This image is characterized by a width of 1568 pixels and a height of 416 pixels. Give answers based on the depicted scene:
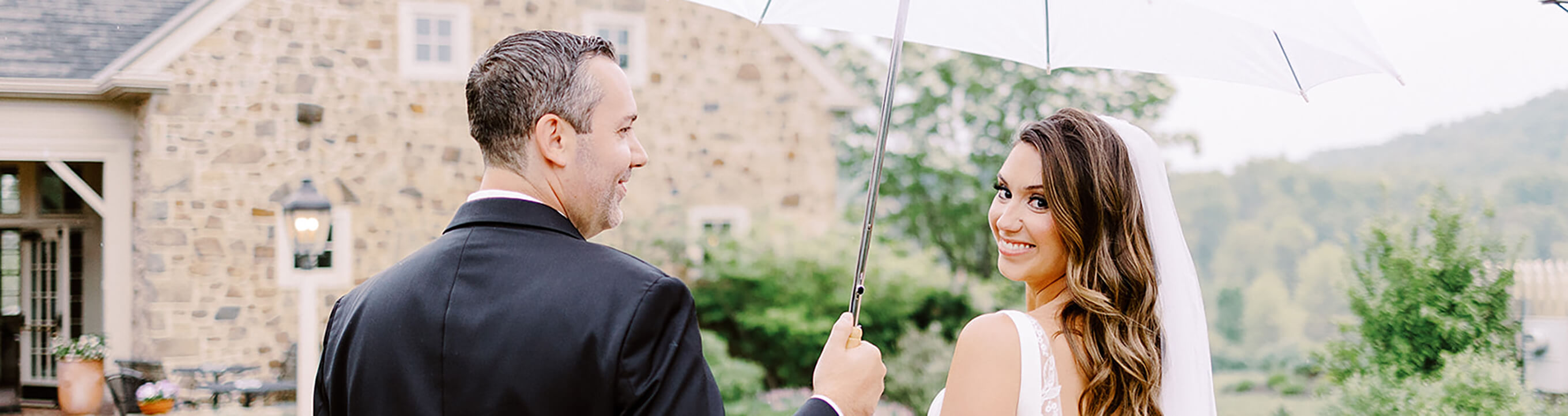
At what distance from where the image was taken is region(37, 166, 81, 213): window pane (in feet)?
13.0

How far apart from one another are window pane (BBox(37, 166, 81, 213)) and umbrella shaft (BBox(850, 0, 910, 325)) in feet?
12.5

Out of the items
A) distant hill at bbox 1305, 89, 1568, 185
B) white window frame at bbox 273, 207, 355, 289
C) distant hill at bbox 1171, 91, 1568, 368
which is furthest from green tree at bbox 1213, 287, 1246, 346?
white window frame at bbox 273, 207, 355, 289

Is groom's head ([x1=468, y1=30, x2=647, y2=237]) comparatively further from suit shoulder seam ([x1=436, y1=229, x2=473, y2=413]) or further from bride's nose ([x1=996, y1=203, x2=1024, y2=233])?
bride's nose ([x1=996, y1=203, x2=1024, y2=233])

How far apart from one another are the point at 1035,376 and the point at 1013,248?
0.71 ft

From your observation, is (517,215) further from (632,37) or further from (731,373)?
(632,37)

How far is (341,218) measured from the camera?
6113 mm

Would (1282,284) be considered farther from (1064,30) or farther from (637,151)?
(637,151)

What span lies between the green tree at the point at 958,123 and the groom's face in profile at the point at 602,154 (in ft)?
26.0

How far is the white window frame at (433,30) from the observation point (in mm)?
6293

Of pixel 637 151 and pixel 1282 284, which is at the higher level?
pixel 637 151

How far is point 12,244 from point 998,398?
4.01 m

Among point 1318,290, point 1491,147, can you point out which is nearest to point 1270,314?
point 1318,290

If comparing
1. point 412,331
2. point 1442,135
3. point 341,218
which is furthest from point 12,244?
point 1442,135

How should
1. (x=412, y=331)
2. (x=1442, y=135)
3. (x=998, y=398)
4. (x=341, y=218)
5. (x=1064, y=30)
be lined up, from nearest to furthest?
(x=412, y=331) < (x=998, y=398) < (x=1064, y=30) < (x=341, y=218) < (x=1442, y=135)
